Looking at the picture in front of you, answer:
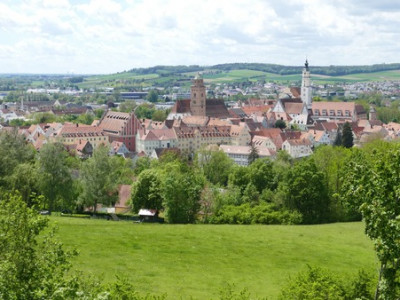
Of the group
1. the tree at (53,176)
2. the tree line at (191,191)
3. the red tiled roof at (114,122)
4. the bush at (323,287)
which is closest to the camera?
the bush at (323,287)

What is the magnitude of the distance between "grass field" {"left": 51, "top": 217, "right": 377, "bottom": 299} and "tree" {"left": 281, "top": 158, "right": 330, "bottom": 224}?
209 inches

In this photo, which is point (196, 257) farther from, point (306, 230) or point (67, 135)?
point (67, 135)

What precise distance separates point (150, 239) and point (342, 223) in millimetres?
20414

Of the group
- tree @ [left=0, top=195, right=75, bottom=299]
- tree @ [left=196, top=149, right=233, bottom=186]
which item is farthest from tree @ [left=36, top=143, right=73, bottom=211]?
tree @ [left=0, top=195, right=75, bottom=299]

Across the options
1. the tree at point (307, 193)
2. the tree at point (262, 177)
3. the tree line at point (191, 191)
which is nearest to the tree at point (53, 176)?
the tree line at point (191, 191)

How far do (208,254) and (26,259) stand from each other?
2158 centimetres

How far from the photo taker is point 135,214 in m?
54.0

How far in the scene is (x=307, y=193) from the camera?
167 feet

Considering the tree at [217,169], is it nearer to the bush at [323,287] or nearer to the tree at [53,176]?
the tree at [53,176]

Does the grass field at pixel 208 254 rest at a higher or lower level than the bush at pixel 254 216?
higher

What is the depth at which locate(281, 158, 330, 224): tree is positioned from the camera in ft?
167

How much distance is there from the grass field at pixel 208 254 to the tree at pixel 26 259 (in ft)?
38.5

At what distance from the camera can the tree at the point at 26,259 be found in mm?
12773

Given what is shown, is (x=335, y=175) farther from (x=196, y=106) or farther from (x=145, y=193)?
(x=196, y=106)
